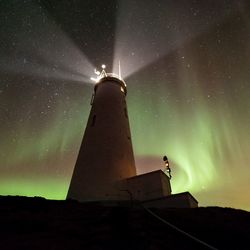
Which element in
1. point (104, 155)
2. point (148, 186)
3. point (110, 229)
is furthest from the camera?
point (104, 155)

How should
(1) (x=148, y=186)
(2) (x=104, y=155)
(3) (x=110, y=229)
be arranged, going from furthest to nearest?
(2) (x=104, y=155), (1) (x=148, y=186), (3) (x=110, y=229)

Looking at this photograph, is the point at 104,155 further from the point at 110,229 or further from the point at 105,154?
the point at 110,229

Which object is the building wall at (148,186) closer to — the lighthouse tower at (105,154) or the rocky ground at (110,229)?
the lighthouse tower at (105,154)

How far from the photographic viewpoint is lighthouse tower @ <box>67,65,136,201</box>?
1543 cm

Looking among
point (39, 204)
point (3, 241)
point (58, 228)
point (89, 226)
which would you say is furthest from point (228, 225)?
point (39, 204)

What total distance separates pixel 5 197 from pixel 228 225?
32.3 ft

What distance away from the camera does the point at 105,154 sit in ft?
55.1

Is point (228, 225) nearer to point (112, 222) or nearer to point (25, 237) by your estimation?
point (112, 222)

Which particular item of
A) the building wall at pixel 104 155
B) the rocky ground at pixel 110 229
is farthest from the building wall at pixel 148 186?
the rocky ground at pixel 110 229

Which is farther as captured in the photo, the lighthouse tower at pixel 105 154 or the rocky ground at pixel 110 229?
the lighthouse tower at pixel 105 154

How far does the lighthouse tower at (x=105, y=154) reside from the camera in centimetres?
1543

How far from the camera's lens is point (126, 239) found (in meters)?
5.46

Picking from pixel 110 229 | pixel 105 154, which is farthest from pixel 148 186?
pixel 110 229

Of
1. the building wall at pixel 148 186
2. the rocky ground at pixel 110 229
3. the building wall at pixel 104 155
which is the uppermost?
the building wall at pixel 104 155
